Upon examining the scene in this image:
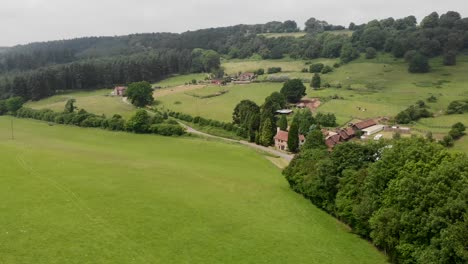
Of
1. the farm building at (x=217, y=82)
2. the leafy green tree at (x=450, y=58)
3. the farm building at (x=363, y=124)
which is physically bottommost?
the farm building at (x=363, y=124)

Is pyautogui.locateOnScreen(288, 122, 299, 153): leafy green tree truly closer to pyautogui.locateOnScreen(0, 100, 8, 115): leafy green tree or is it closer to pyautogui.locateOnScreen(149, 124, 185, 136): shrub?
pyautogui.locateOnScreen(149, 124, 185, 136): shrub

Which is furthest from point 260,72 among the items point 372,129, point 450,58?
point 372,129

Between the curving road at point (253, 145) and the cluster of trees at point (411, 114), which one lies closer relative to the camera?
the curving road at point (253, 145)

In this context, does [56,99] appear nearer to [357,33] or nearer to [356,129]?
[356,129]

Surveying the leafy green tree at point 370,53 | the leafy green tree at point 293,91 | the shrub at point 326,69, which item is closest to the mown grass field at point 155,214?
the leafy green tree at point 293,91

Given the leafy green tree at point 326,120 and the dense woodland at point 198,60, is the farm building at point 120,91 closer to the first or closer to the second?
the dense woodland at point 198,60

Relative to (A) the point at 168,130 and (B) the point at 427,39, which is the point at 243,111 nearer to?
(A) the point at 168,130

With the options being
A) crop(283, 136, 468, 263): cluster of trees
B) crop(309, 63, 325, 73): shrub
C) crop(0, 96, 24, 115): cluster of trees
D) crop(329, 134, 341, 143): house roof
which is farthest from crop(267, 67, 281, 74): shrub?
crop(283, 136, 468, 263): cluster of trees

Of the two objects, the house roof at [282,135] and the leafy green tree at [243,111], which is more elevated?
the leafy green tree at [243,111]
